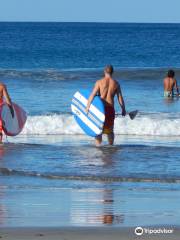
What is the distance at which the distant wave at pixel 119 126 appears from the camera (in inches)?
678

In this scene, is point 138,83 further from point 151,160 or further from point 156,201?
point 156,201

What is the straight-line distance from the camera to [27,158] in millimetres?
12930

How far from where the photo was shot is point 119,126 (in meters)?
17.5

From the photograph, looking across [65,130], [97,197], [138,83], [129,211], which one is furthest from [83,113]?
[138,83]

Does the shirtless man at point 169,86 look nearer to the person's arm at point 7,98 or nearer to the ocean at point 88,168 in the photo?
the ocean at point 88,168

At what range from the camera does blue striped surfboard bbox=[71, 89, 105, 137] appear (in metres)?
13.9

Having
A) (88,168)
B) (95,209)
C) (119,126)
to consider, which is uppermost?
(119,126)

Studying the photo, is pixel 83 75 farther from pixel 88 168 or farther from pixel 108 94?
pixel 88 168

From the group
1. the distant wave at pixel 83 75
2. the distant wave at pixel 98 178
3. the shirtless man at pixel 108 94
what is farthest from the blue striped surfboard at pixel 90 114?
the distant wave at pixel 83 75

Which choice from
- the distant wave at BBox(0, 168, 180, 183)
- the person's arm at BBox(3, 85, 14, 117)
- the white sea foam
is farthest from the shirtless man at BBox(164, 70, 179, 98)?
the distant wave at BBox(0, 168, 180, 183)

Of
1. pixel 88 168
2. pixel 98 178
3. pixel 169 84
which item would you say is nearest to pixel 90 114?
pixel 88 168

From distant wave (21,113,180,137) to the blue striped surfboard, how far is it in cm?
243

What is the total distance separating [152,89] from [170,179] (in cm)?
1558

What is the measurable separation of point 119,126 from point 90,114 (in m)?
3.53
